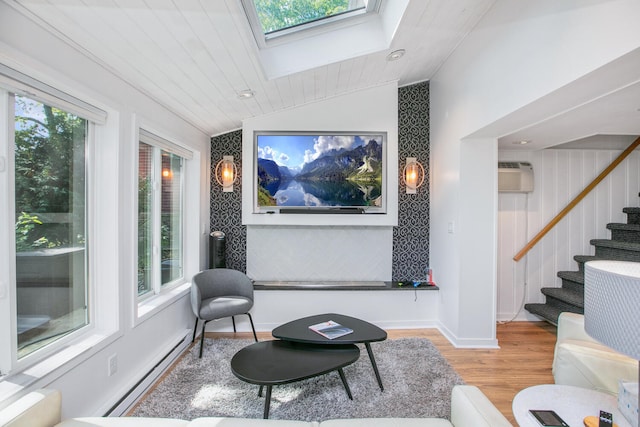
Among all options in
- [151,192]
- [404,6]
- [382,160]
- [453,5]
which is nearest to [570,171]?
[382,160]

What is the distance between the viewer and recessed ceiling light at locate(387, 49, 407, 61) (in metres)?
Result: 2.84

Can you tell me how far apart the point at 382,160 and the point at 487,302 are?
6.22 feet

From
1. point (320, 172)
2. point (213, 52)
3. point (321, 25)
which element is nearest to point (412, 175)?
point (320, 172)

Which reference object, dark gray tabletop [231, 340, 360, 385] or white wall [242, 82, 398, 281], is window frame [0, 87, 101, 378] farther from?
white wall [242, 82, 398, 281]

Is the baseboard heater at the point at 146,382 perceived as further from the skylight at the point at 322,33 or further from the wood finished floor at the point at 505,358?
the skylight at the point at 322,33

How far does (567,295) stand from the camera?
3520 mm

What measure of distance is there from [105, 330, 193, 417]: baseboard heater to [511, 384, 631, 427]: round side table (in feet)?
7.69

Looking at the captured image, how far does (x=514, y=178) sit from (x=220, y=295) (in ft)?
12.2

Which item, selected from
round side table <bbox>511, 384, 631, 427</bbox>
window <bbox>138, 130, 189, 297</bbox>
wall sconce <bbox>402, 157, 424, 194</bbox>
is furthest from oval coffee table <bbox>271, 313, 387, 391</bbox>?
wall sconce <bbox>402, 157, 424, 194</bbox>

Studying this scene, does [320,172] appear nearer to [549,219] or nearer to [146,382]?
[146,382]

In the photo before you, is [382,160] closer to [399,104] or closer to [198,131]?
[399,104]

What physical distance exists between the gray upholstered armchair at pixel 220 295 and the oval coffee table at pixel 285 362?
77cm

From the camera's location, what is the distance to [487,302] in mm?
3207

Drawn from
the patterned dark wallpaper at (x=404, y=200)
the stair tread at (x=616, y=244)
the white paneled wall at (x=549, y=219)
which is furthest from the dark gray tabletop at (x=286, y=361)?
the stair tread at (x=616, y=244)
